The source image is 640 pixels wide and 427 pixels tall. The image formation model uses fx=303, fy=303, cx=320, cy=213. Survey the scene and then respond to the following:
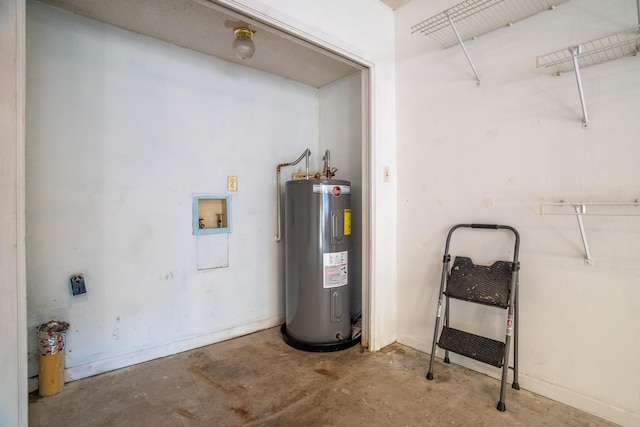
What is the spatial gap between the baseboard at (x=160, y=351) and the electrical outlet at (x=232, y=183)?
4.16ft

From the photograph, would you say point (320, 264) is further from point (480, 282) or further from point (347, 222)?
point (480, 282)

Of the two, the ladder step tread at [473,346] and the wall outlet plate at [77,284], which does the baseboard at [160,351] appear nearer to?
the wall outlet plate at [77,284]

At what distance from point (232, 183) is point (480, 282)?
2.14 m

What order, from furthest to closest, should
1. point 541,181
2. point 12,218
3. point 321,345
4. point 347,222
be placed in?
point 347,222 → point 321,345 → point 541,181 → point 12,218

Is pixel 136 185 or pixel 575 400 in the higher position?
pixel 136 185

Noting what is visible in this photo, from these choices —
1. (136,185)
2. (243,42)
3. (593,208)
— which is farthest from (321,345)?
(243,42)

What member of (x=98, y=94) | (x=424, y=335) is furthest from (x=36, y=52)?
(x=424, y=335)

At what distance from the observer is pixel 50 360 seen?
188 cm

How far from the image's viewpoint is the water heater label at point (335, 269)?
2486mm

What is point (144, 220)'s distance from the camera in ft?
7.62

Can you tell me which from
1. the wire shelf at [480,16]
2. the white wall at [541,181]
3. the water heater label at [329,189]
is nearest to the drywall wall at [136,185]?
the water heater label at [329,189]

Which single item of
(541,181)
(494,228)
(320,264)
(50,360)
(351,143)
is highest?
(351,143)

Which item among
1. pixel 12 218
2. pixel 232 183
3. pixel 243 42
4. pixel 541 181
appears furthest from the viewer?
pixel 232 183

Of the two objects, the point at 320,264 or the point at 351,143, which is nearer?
the point at 320,264
